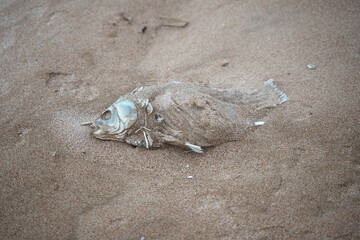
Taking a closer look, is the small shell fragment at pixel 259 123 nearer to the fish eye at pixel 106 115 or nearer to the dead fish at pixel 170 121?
the dead fish at pixel 170 121

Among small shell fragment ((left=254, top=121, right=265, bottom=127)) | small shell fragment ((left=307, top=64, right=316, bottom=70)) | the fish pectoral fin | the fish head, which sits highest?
the fish head

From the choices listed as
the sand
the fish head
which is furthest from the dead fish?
the sand

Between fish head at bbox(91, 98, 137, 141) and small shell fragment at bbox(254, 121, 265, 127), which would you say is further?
small shell fragment at bbox(254, 121, 265, 127)

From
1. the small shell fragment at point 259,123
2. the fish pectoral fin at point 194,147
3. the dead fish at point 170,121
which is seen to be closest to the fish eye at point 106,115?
the dead fish at point 170,121

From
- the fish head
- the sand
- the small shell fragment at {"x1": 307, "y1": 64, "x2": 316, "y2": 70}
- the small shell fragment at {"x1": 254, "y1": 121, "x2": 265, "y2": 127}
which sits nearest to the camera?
the sand

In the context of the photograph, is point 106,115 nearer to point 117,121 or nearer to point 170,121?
point 117,121

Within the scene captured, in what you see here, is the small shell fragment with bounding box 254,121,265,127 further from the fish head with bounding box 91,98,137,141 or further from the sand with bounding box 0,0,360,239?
the fish head with bounding box 91,98,137,141
